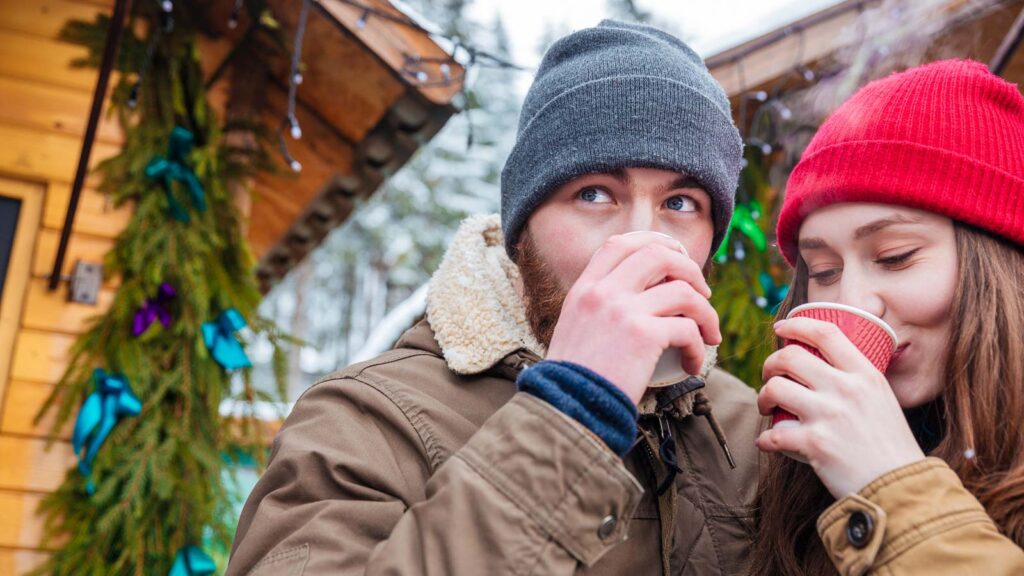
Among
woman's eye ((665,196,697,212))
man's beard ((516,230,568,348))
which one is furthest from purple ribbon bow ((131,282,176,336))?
woman's eye ((665,196,697,212))

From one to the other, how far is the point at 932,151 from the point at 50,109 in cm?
354

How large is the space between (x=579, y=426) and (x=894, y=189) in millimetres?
817

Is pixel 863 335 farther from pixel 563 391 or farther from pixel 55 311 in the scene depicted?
pixel 55 311

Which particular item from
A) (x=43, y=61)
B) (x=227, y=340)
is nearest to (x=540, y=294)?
(x=227, y=340)

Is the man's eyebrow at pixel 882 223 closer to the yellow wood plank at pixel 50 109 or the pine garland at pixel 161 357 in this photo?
the pine garland at pixel 161 357

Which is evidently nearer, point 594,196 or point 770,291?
point 594,196

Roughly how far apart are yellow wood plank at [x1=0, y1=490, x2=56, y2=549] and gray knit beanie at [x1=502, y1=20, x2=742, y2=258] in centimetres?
250

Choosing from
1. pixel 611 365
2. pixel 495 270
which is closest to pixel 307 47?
pixel 495 270

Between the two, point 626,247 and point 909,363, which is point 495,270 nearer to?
point 626,247

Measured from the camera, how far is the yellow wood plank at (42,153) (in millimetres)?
3695

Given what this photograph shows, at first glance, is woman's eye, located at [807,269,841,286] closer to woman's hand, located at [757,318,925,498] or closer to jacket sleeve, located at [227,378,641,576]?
woman's hand, located at [757,318,925,498]

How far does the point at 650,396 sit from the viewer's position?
1872 millimetres

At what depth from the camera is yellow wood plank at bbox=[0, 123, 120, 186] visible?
3.70 metres

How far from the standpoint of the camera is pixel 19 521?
3461 millimetres
